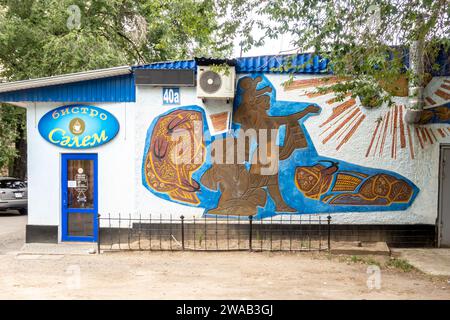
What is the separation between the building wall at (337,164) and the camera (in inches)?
420

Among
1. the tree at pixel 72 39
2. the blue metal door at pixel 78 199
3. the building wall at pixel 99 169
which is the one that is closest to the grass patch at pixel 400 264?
the building wall at pixel 99 169

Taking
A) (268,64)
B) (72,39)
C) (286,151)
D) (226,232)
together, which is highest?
(72,39)

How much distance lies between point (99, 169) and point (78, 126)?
1.13 metres

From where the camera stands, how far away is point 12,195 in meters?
19.9

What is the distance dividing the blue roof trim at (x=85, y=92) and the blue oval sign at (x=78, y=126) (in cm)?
27

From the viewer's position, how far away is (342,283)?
773cm

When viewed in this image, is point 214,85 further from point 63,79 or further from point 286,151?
point 63,79

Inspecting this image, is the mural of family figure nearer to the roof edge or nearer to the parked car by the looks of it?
the roof edge

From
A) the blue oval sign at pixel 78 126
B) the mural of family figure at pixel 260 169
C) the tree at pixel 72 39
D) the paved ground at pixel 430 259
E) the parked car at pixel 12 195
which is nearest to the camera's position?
the paved ground at pixel 430 259

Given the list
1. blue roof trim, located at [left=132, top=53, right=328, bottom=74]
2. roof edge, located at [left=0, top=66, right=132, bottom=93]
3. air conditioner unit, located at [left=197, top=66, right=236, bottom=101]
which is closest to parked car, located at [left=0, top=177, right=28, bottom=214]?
roof edge, located at [left=0, top=66, right=132, bottom=93]

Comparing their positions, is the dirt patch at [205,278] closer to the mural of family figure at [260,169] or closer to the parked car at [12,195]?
the mural of family figure at [260,169]

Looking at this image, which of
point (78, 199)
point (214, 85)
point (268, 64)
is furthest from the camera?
point (78, 199)

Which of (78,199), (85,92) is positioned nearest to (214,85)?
(85,92)

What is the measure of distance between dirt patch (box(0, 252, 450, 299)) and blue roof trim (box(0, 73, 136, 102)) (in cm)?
365
